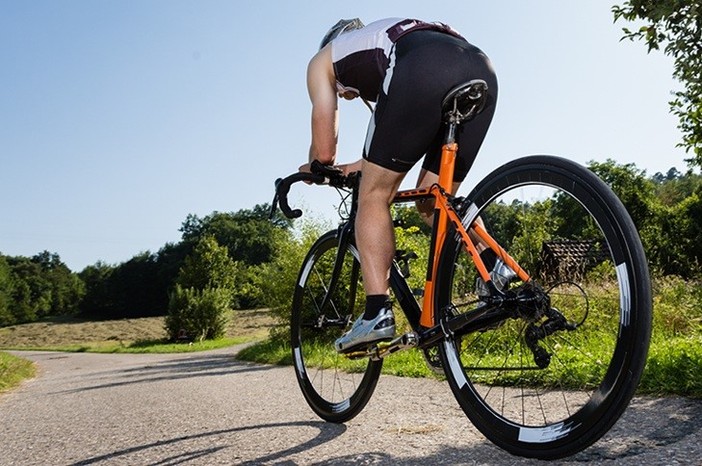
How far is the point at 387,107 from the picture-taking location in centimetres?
272

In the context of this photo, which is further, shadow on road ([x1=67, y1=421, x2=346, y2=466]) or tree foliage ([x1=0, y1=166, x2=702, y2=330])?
tree foliage ([x1=0, y1=166, x2=702, y2=330])

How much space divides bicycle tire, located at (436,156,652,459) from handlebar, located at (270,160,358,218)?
3.04 feet

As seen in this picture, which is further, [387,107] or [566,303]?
[387,107]

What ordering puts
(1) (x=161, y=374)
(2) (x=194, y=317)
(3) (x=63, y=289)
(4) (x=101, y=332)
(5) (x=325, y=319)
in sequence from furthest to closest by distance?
(3) (x=63, y=289), (4) (x=101, y=332), (2) (x=194, y=317), (1) (x=161, y=374), (5) (x=325, y=319)

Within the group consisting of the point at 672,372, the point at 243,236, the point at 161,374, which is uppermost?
the point at 243,236

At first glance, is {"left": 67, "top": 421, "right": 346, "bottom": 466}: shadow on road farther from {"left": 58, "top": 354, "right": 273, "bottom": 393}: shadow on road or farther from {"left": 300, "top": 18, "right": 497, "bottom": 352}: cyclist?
{"left": 58, "top": 354, "right": 273, "bottom": 393}: shadow on road

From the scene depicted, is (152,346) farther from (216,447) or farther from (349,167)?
(349,167)

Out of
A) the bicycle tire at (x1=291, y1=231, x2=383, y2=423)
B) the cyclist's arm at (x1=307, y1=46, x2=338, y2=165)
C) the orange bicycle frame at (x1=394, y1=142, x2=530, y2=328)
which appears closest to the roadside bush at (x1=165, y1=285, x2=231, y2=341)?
the bicycle tire at (x1=291, y1=231, x2=383, y2=423)

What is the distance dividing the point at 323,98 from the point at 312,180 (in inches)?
20.6

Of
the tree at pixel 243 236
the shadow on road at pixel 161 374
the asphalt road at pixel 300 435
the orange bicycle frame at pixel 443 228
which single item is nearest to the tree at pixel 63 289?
the tree at pixel 243 236

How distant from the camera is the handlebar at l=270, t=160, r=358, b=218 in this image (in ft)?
10.9

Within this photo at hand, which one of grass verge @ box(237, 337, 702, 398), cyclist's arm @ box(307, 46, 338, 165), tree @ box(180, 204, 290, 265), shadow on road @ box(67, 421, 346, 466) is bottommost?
shadow on road @ box(67, 421, 346, 466)

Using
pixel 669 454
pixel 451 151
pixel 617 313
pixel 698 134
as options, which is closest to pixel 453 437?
pixel 669 454

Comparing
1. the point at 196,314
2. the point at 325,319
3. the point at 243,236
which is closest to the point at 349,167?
the point at 325,319
